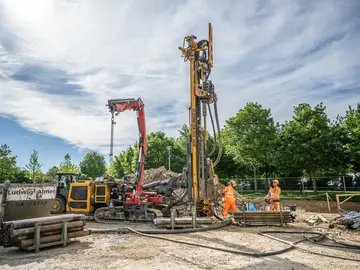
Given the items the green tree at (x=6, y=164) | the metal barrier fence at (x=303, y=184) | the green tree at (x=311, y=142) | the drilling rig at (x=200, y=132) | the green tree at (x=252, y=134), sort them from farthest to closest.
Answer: the green tree at (x=6, y=164) → the green tree at (x=252, y=134) → the green tree at (x=311, y=142) → the metal barrier fence at (x=303, y=184) → the drilling rig at (x=200, y=132)

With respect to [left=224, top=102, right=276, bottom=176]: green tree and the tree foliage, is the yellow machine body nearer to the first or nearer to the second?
the tree foliage

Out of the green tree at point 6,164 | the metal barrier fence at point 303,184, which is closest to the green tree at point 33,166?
the green tree at point 6,164

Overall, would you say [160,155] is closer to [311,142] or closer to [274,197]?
[311,142]

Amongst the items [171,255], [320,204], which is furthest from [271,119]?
[171,255]

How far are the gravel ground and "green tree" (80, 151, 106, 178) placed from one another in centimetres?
6176

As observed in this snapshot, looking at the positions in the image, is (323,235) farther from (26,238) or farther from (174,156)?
(174,156)

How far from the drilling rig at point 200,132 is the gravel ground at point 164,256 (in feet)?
10.6

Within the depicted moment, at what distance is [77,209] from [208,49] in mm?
9603

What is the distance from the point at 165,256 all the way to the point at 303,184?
2011cm

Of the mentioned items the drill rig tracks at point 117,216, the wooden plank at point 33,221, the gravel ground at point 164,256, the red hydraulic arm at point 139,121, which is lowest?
the gravel ground at point 164,256

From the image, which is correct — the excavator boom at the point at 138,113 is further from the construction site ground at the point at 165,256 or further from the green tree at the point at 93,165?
the green tree at the point at 93,165

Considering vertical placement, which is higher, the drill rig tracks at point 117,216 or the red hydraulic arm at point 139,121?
the red hydraulic arm at point 139,121

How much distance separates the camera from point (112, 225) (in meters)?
11.8

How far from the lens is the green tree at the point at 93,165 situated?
67.6 meters
